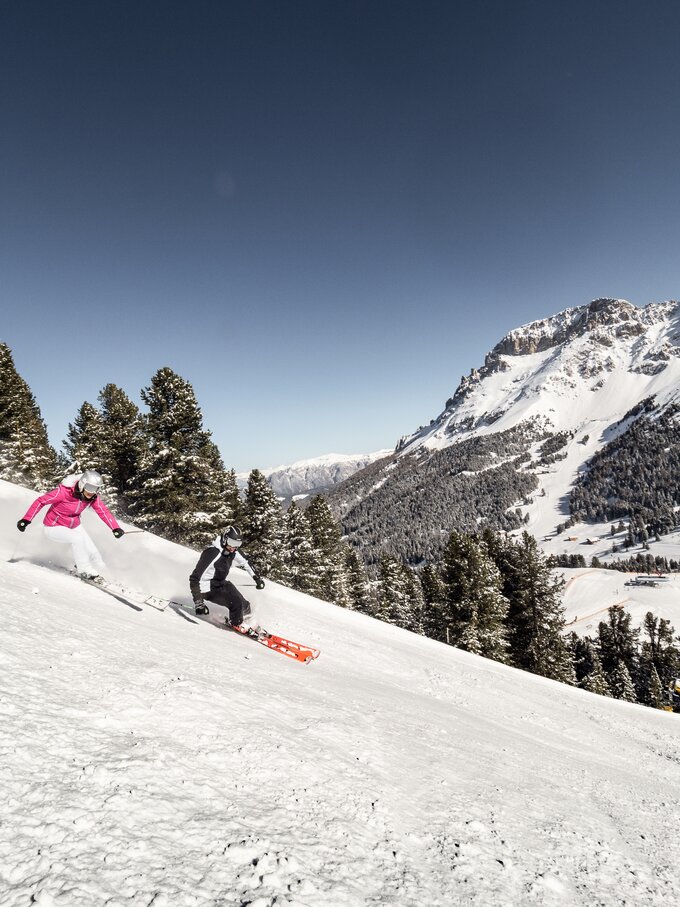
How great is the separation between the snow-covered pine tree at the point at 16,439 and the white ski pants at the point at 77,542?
25255mm

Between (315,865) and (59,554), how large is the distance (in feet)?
31.8

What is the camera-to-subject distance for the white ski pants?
925cm

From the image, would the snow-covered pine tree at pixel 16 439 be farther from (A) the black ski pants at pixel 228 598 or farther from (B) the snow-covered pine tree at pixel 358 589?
(B) the snow-covered pine tree at pixel 358 589

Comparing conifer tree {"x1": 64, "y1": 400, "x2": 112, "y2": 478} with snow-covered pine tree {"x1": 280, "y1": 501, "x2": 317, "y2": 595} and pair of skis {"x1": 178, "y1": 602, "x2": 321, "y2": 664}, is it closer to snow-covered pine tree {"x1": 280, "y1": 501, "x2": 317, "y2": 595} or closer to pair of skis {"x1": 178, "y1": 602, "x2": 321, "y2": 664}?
snow-covered pine tree {"x1": 280, "y1": 501, "x2": 317, "y2": 595}

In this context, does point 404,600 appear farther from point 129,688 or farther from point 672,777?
point 129,688

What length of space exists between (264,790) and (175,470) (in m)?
25.7

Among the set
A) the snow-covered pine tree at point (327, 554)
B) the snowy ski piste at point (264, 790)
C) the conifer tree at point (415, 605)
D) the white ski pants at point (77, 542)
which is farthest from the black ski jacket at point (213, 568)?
the conifer tree at point (415, 605)

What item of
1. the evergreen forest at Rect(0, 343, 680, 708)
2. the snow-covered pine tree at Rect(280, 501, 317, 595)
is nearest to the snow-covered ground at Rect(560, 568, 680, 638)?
the evergreen forest at Rect(0, 343, 680, 708)

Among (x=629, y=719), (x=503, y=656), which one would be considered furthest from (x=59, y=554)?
(x=503, y=656)

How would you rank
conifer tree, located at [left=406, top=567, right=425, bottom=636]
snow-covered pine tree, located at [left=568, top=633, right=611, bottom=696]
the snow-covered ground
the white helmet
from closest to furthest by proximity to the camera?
the white helmet
snow-covered pine tree, located at [left=568, top=633, right=611, bottom=696]
conifer tree, located at [left=406, top=567, right=425, bottom=636]
the snow-covered ground

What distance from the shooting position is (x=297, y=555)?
120 ft

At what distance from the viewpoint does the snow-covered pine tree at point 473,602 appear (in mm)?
29469

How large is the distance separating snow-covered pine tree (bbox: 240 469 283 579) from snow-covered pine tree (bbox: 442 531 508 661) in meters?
13.3

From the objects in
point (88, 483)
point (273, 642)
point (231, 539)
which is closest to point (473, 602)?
point (273, 642)
